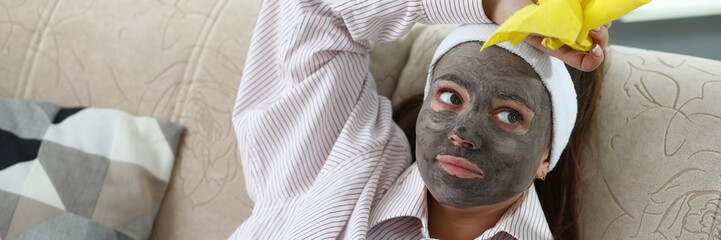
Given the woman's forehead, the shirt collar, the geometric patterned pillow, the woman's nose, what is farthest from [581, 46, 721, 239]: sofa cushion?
the geometric patterned pillow

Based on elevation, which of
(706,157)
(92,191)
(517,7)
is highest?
(517,7)

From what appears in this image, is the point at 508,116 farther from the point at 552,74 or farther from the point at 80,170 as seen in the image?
the point at 80,170

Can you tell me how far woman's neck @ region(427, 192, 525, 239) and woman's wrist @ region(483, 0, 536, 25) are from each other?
28 centimetres

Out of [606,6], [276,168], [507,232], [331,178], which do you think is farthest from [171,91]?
[606,6]

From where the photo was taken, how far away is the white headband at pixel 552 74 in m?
0.96

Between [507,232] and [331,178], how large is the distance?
0.30m

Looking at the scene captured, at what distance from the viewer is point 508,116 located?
95 cm

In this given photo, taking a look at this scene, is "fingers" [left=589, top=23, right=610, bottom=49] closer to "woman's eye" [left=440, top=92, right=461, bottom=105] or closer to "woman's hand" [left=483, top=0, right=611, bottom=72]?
"woman's hand" [left=483, top=0, right=611, bottom=72]

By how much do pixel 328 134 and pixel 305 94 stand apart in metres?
0.08

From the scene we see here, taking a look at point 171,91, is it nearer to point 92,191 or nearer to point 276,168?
point 92,191

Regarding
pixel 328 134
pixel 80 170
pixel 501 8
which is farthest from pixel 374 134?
pixel 80 170

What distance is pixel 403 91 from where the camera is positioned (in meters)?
1.36

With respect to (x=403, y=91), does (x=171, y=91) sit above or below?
below

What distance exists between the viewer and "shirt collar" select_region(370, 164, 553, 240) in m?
1.04
